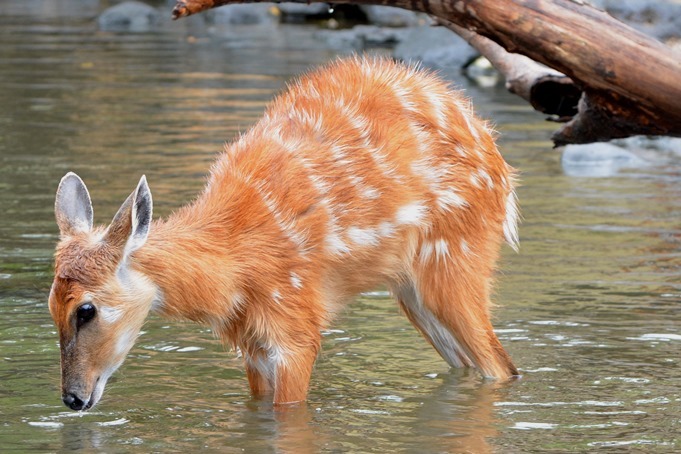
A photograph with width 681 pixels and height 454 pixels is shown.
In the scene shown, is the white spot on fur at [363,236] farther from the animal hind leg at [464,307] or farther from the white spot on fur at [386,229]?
the animal hind leg at [464,307]

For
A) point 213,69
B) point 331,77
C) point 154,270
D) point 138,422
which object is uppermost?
point 331,77

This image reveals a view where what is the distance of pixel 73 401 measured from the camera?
5.30 m

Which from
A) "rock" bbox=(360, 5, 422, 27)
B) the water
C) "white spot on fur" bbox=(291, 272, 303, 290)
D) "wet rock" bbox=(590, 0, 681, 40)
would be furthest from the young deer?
"rock" bbox=(360, 5, 422, 27)

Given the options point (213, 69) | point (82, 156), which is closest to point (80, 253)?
point (82, 156)

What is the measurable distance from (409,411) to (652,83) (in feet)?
6.78

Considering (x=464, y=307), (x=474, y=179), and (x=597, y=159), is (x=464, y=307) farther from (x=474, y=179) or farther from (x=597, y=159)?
(x=597, y=159)

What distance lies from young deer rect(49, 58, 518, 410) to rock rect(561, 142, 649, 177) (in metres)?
5.54

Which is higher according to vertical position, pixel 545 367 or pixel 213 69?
pixel 545 367

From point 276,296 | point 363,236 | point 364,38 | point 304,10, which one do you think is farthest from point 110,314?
point 304,10

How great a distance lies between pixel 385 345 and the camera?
707 centimetres

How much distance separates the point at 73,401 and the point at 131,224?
2.44ft

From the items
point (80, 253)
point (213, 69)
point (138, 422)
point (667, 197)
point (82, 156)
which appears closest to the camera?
point (80, 253)

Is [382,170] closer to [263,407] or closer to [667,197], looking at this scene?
[263,407]

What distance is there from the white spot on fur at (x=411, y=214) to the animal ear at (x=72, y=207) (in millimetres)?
1414
